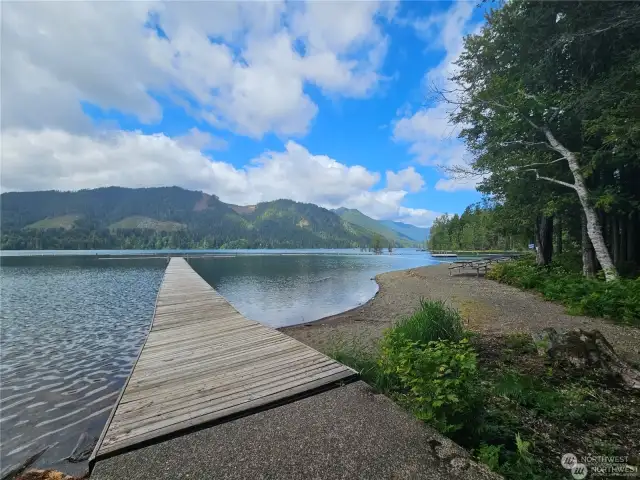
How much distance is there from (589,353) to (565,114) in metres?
11.3

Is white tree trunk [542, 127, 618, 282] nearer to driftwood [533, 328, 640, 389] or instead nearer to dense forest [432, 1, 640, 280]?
dense forest [432, 1, 640, 280]

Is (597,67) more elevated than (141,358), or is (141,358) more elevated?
(597,67)

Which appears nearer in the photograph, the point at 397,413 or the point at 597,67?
the point at 397,413

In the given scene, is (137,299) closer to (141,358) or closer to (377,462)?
(141,358)

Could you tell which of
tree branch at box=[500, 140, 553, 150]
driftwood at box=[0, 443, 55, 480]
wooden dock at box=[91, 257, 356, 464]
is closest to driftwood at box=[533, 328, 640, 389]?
wooden dock at box=[91, 257, 356, 464]

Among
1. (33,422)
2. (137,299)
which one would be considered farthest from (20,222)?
(33,422)

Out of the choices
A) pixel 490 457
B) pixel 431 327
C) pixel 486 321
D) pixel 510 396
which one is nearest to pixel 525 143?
pixel 486 321

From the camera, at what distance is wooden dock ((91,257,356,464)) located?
3.08 metres

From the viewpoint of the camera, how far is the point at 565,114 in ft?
38.5

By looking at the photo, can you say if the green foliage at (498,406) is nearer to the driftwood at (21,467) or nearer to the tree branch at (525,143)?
the driftwood at (21,467)

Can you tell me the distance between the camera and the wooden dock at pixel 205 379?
308cm

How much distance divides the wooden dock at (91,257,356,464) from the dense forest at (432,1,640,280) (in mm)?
10264

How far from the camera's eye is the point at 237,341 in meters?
5.98

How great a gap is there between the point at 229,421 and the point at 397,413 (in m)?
1.79
